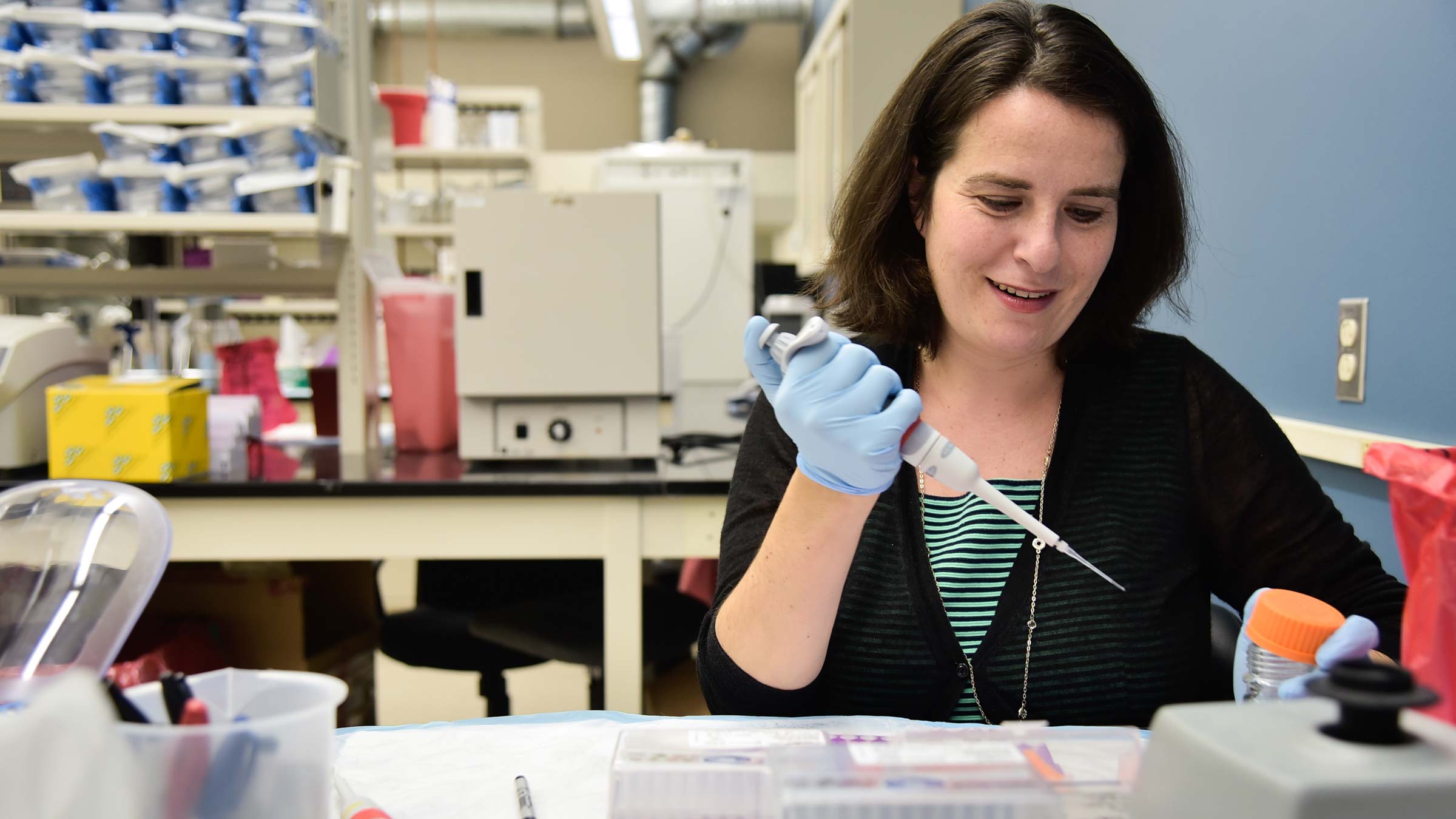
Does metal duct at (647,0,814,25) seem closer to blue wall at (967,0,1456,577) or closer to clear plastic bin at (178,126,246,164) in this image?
clear plastic bin at (178,126,246,164)

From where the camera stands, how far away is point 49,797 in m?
0.40

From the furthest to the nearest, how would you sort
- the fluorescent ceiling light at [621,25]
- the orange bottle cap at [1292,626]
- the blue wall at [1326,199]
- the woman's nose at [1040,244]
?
the fluorescent ceiling light at [621,25], the blue wall at [1326,199], the woman's nose at [1040,244], the orange bottle cap at [1292,626]

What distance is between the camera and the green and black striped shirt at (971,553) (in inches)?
37.6

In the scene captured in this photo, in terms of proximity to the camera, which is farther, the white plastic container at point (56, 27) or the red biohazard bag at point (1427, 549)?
the white plastic container at point (56, 27)

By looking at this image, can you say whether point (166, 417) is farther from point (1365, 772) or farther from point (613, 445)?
point (1365, 772)

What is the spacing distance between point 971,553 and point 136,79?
5.97 ft

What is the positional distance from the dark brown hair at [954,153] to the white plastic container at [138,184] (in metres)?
1.36

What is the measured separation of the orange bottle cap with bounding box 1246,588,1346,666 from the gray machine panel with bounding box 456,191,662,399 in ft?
4.14

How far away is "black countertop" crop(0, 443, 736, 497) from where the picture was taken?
161cm

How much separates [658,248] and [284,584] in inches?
37.9

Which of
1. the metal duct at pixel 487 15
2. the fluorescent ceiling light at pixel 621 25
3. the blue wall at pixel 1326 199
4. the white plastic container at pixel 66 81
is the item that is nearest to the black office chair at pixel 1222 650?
the blue wall at pixel 1326 199

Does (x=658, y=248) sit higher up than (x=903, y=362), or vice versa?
(x=658, y=248)

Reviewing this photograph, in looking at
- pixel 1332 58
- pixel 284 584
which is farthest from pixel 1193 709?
pixel 284 584

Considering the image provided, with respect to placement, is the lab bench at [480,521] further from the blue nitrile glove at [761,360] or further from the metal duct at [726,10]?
the metal duct at [726,10]
